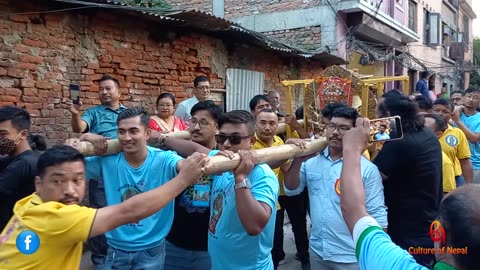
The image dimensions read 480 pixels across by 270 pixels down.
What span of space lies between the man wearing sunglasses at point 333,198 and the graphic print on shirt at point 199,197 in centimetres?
63

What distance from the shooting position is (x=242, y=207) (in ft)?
7.16

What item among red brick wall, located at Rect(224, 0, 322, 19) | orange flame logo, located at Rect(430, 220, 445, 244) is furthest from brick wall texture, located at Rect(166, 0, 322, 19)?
orange flame logo, located at Rect(430, 220, 445, 244)

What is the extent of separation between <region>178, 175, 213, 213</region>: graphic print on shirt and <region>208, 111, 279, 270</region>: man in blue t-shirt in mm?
278

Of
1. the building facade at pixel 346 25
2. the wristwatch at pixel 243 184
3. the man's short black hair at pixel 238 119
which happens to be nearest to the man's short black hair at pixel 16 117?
the man's short black hair at pixel 238 119

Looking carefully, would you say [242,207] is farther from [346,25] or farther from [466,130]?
[346,25]

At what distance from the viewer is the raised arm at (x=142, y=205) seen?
5.95 ft

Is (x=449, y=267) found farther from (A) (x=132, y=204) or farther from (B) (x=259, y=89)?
(B) (x=259, y=89)

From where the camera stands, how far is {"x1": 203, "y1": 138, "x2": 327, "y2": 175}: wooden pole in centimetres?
212

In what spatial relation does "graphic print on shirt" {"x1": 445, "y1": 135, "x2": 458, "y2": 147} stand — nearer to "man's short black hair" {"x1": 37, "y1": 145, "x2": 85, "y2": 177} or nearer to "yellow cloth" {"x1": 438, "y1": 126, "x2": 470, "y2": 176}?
"yellow cloth" {"x1": 438, "y1": 126, "x2": 470, "y2": 176}

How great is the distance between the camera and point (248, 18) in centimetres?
1266

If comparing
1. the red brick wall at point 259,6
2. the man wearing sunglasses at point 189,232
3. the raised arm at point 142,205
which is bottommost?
the man wearing sunglasses at point 189,232

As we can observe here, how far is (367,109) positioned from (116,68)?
143 inches

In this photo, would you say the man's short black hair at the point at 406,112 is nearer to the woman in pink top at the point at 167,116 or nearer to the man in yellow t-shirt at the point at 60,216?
the man in yellow t-shirt at the point at 60,216

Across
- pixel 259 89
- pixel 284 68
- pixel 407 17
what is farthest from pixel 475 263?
pixel 407 17
